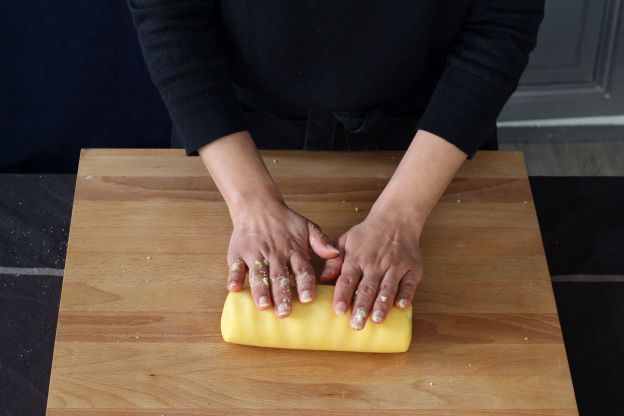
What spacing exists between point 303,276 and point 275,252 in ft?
0.18

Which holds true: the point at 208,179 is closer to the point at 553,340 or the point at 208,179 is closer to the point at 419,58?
the point at 419,58

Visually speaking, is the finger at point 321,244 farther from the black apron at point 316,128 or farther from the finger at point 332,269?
the black apron at point 316,128

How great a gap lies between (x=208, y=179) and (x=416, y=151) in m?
0.31

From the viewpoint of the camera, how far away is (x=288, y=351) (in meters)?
0.97

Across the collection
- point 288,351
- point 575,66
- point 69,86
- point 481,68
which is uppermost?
point 481,68

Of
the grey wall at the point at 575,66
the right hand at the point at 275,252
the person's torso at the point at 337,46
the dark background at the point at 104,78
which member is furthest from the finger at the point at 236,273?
the grey wall at the point at 575,66

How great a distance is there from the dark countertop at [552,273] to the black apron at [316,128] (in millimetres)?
189

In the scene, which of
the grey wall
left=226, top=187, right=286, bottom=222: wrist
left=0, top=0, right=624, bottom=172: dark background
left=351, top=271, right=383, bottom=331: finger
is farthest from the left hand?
the grey wall

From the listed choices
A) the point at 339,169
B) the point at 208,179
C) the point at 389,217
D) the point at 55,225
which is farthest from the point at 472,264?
the point at 55,225

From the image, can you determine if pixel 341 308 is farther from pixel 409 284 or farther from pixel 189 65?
pixel 189 65

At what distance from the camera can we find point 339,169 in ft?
3.91

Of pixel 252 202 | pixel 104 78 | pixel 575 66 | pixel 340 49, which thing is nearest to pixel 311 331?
pixel 252 202

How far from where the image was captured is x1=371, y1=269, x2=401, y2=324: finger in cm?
95

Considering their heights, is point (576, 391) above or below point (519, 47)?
below
